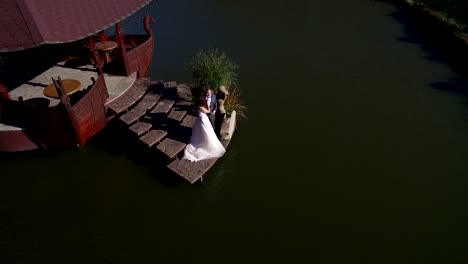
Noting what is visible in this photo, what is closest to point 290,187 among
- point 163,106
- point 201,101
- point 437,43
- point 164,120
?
point 201,101

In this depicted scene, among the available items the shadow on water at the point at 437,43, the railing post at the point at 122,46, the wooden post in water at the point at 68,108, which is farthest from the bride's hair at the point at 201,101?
the shadow on water at the point at 437,43

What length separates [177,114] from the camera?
42.7 feet

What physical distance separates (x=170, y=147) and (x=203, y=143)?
3.70 ft

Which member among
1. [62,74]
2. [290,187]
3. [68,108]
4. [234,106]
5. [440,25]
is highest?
[68,108]

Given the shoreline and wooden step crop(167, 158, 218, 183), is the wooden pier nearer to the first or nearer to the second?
wooden step crop(167, 158, 218, 183)

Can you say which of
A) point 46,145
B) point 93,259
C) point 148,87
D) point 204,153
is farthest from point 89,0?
point 93,259

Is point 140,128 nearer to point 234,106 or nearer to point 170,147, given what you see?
point 170,147

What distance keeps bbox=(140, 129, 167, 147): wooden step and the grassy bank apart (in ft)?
56.2

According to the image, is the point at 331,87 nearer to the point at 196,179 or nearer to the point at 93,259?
the point at 196,179

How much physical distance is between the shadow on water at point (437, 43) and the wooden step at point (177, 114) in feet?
36.0

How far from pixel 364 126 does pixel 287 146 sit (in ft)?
10.4

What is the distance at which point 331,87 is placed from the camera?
637 inches

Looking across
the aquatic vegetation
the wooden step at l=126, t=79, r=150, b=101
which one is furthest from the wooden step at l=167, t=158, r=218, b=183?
the wooden step at l=126, t=79, r=150, b=101

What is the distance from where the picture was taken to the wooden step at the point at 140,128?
1221 centimetres
